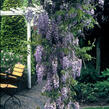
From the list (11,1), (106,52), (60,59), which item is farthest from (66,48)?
(11,1)

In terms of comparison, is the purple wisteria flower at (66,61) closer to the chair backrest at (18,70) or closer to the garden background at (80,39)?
the garden background at (80,39)

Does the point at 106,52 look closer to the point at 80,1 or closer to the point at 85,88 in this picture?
the point at 85,88

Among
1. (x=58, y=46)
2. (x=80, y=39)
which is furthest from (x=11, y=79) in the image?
(x=58, y=46)

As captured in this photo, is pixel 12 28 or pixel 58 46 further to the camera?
pixel 12 28

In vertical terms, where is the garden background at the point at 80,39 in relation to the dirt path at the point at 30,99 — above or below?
above

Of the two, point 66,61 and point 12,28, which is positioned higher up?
point 12,28

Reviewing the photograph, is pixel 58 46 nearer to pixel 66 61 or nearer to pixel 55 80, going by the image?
pixel 66 61

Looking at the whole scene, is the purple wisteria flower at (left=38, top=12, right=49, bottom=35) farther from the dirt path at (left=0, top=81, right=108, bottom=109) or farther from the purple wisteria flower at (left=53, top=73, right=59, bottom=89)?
the dirt path at (left=0, top=81, right=108, bottom=109)

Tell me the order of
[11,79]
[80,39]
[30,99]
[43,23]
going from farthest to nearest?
1. [80,39]
2. [30,99]
3. [11,79]
4. [43,23]

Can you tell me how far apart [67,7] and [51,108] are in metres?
1.35

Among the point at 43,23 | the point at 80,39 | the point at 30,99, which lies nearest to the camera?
the point at 43,23

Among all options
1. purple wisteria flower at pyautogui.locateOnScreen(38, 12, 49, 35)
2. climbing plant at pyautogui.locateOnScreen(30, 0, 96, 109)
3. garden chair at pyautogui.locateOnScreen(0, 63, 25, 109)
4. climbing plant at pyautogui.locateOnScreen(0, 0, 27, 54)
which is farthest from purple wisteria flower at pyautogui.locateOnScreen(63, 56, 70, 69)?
climbing plant at pyautogui.locateOnScreen(0, 0, 27, 54)

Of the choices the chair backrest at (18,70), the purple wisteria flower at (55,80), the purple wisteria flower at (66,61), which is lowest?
the chair backrest at (18,70)

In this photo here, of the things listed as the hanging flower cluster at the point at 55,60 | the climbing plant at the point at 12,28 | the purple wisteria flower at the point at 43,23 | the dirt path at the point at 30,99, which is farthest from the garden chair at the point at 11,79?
the purple wisteria flower at the point at 43,23
